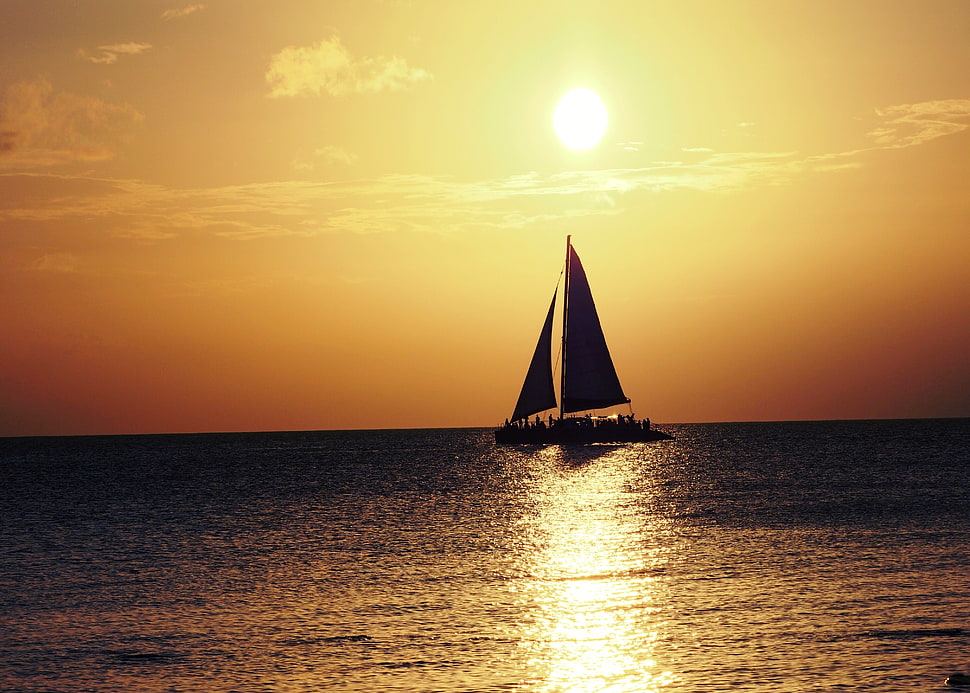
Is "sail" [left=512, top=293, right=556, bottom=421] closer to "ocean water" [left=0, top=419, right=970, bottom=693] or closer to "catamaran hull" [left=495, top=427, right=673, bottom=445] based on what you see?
"catamaran hull" [left=495, top=427, right=673, bottom=445]

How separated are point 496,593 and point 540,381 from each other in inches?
3915

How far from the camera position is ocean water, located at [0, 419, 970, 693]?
25.3 m

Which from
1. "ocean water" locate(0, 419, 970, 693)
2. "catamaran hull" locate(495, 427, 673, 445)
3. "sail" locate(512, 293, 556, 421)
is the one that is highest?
"sail" locate(512, 293, 556, 421)

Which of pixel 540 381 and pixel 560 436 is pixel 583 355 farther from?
pixel 560 436

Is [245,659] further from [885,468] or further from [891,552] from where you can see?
[885,468]

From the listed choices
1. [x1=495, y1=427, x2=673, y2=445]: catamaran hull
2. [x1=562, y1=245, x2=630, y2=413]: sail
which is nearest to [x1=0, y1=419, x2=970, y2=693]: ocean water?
[x1=562, y1=245, x2=630, y2=413]: sail

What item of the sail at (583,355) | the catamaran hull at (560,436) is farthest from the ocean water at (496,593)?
the catamaran hull at (560,436)

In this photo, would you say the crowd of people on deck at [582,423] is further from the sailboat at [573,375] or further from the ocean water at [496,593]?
the ocean water at [496,593]

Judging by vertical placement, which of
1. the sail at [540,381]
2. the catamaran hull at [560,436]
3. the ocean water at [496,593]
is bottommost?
the ocean water at [496,593]

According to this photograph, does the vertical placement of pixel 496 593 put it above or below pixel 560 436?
below

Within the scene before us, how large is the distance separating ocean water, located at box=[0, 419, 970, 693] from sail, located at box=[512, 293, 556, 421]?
53.5 meters

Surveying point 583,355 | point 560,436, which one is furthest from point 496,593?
point 560,436

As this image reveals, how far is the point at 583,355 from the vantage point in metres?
132

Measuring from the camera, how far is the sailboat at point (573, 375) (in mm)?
132000
